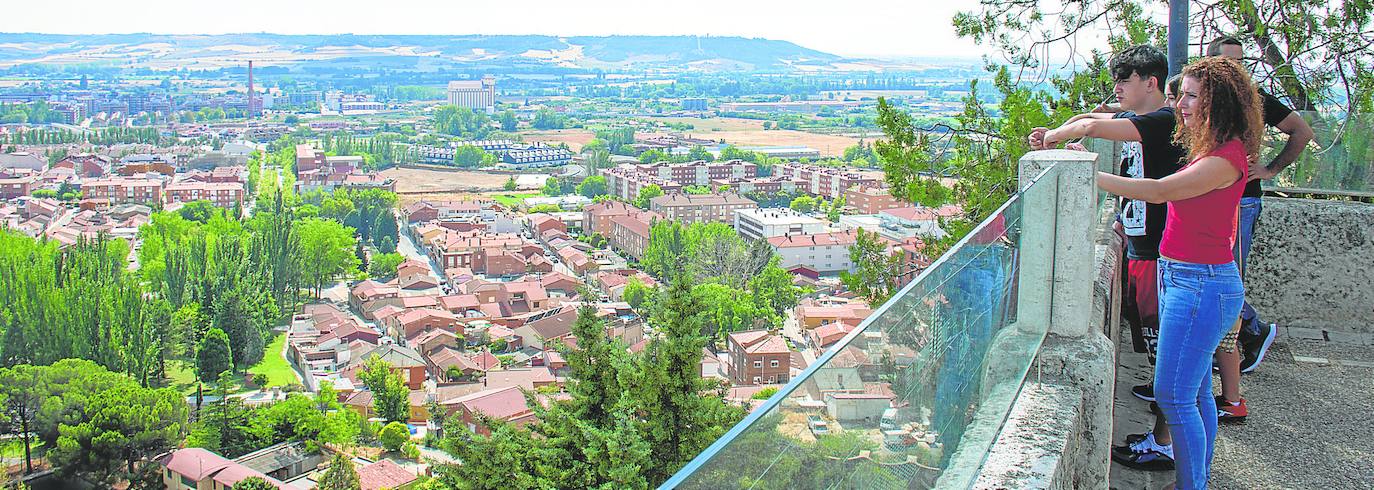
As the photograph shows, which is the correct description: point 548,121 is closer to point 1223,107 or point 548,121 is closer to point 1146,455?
point 1146,455

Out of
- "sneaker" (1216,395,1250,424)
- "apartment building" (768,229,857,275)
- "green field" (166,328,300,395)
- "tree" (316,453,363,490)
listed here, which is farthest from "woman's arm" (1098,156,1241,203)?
"apartment building" (768,229,857,275)

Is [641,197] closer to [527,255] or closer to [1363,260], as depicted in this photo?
[527,255]

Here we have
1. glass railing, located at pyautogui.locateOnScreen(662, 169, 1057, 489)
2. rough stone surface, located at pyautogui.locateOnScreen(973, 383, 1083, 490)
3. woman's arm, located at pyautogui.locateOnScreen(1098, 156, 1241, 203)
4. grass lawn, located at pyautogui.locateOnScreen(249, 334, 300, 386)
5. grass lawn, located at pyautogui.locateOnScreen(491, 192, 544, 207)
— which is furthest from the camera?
grass lawn, located at pyautogui.locateOnScreen(491, 192, 544, 207)

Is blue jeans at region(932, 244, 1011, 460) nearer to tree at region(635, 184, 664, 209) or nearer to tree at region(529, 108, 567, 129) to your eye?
tree at region(635, 184, 664, 209)

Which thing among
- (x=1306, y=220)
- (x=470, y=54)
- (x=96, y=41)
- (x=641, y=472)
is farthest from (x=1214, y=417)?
(x=96, y=41)

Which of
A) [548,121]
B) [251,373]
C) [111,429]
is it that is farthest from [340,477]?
[548,121]
